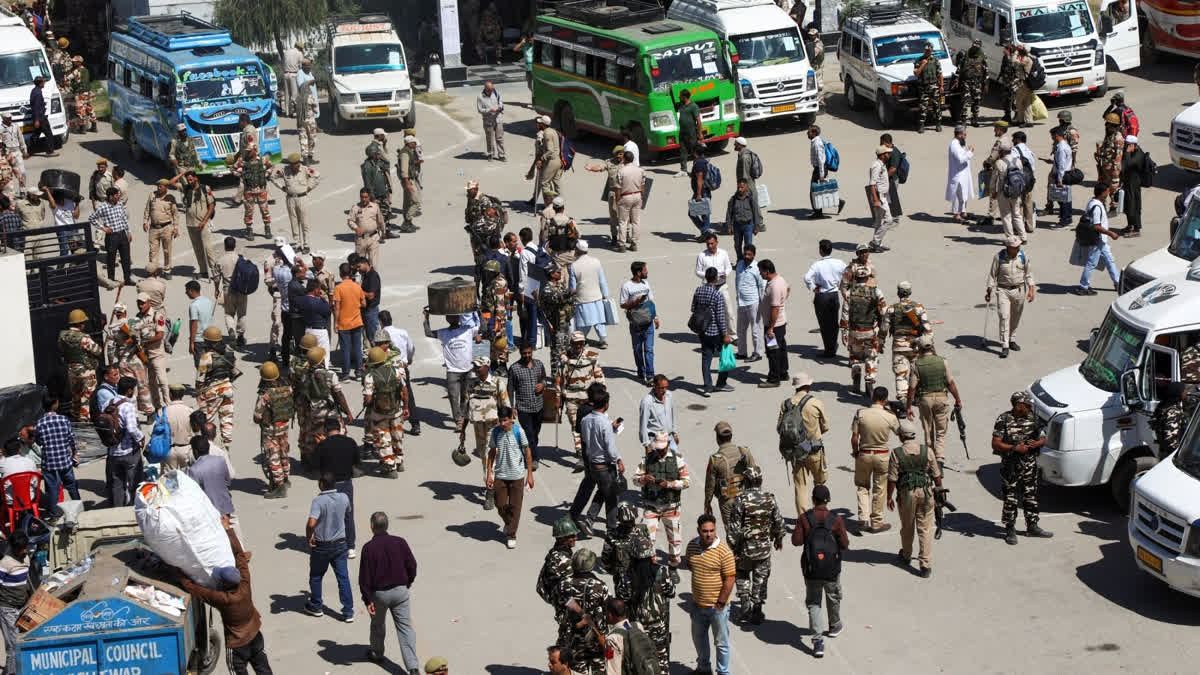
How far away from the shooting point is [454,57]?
38.3 meters

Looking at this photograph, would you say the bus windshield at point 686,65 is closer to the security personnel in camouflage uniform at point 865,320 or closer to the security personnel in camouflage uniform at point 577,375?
the security personnel in camouflage uniform at point 865,320

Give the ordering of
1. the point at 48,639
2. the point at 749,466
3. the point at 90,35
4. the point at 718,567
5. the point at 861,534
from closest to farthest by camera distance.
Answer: the point at 48,639 < the point at 718,567 < the point at 749,466 < the point at 861,534 < the point at 90,35

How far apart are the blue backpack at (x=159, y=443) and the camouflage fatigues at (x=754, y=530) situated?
6055 mm

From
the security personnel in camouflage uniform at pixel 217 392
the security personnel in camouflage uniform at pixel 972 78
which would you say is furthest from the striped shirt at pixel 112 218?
the security personnel in camouflage uniform at pixel 972 78

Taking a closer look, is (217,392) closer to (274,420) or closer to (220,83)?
(274,420)

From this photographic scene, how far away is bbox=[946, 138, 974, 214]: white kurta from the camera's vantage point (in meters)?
25.8

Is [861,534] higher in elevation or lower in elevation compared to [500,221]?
lower

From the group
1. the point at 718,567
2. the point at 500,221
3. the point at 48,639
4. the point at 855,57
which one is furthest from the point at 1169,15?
the point at 48,639

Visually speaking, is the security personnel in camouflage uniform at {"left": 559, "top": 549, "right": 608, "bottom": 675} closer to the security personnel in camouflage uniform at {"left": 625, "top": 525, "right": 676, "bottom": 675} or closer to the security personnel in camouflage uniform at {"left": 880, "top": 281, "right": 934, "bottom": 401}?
the security personnel in camouflage uniform at {"left": 625, "top": 525, "right": 676, "bottom": 675}

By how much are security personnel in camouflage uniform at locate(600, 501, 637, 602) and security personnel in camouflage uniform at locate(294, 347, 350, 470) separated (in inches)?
193

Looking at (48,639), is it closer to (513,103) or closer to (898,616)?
(898,616)

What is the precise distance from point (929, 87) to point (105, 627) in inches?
903

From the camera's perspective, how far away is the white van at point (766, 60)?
31578 millimetres

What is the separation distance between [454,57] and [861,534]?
81.1ft
